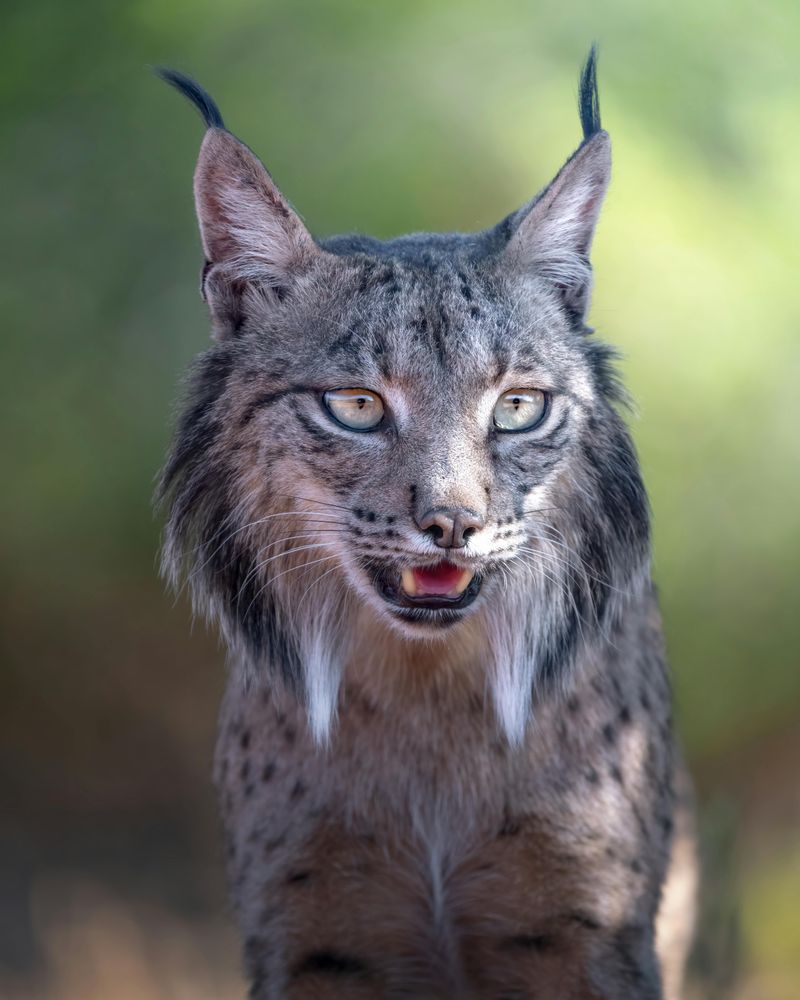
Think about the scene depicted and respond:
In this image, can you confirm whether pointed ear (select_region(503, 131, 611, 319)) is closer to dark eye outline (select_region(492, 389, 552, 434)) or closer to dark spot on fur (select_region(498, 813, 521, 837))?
dark eye outline (select_region(492, 389, 552, 434))

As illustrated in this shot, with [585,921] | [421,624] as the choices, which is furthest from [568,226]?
[585,921]

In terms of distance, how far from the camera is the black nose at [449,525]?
134 inches

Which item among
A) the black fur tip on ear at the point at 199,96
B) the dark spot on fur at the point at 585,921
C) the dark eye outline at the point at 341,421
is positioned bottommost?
the dark spot on fur at the point at 585,921

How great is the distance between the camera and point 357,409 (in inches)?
147

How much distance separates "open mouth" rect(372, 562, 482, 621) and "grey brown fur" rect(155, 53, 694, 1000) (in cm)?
2

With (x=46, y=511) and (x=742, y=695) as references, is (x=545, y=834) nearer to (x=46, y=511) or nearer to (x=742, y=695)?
(x=742, y=695)

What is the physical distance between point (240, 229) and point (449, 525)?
1.12 meters

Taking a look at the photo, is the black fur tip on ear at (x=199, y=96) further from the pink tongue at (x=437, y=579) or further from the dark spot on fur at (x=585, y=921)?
the dark spot on fur at (x=585, y=921)

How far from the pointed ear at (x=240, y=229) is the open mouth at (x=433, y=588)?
3.08 ft

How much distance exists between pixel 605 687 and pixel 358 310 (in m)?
1.42

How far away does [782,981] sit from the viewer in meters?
6.57

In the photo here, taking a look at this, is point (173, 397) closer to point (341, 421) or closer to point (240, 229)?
point (240, 229)

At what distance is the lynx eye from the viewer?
3.79 metres

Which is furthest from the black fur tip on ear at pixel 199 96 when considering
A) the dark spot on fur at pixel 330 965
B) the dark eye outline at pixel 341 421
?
the dark spot on fur at pixel 330 965
